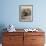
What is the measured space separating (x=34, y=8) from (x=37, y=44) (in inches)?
46.2

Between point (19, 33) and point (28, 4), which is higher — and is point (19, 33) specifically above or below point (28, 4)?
below

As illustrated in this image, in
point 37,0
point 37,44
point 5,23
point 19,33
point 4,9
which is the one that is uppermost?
point 37,0

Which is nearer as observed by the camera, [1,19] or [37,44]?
[37,44]

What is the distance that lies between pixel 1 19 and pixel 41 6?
135 cm

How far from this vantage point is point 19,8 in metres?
4.12

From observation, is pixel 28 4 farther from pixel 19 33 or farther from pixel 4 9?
pixel 19 33

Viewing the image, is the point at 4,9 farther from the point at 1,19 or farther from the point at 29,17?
the point at 29,17

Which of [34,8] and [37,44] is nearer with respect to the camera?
[37,44]

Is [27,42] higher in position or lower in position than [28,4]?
lower

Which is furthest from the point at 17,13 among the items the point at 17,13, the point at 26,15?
the point at 26,15

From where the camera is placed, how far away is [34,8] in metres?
4.14

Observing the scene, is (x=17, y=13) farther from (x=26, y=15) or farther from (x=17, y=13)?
(x=26, y=15)

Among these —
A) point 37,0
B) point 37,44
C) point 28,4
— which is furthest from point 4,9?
point 37,44


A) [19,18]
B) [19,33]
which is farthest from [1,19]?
[19,33]
